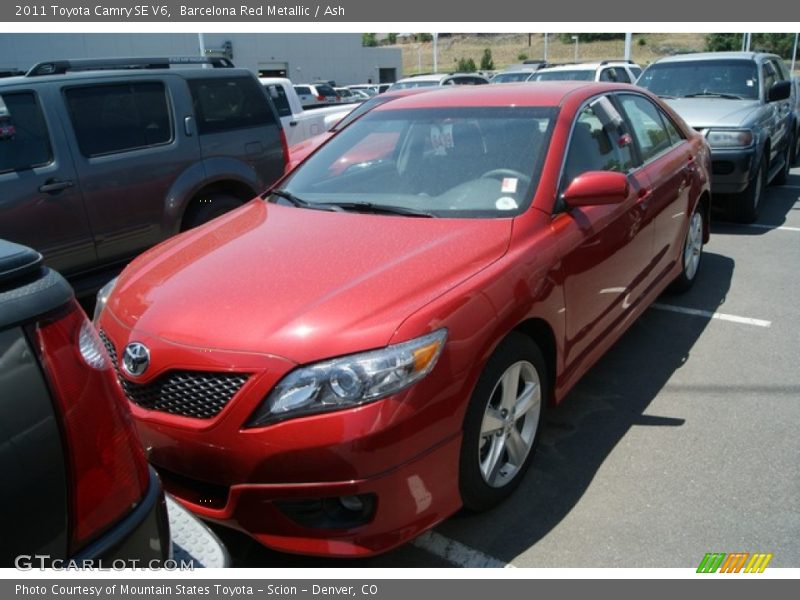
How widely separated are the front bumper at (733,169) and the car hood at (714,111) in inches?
14.0

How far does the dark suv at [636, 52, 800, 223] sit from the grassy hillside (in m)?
68.3

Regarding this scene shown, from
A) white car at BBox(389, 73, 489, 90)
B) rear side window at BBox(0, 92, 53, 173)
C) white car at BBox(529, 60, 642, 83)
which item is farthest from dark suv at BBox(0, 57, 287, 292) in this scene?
white car at BBox(389, 73, 489, 90)

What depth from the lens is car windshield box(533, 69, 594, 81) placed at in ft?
44.0

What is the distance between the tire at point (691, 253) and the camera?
5.29m

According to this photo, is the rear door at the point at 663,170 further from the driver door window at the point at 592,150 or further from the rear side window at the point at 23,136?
the rear side window at the point at 23,136

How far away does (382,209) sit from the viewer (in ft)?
11.2

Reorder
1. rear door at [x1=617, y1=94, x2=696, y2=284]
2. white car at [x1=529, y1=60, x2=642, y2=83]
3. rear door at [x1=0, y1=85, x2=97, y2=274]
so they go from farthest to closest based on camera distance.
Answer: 1. white car at [x1=529, y1=60, x2=642, y2=83]
2. rear door at [x1=0, y1=85, x2=97, y2=274]
3. rear door at [x1=617, y1=94, x2=696, y2=284]

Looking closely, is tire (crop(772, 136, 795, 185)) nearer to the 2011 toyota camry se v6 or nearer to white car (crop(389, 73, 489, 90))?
white car (crop(389, 73, 489, 90))

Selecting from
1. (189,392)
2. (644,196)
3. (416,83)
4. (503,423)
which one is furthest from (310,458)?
(416,83)

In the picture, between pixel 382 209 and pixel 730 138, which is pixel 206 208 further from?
pixel 730 138

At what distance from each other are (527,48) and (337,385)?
102 meters

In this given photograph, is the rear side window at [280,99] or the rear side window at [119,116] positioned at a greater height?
the rear side window at [119,116]

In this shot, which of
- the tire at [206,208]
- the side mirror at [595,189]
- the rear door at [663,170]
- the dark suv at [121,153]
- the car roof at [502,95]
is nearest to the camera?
the side mirror at [595,189]

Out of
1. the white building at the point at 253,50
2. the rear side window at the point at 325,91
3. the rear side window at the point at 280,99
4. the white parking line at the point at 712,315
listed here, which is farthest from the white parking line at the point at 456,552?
the white building at the point at 253,50
